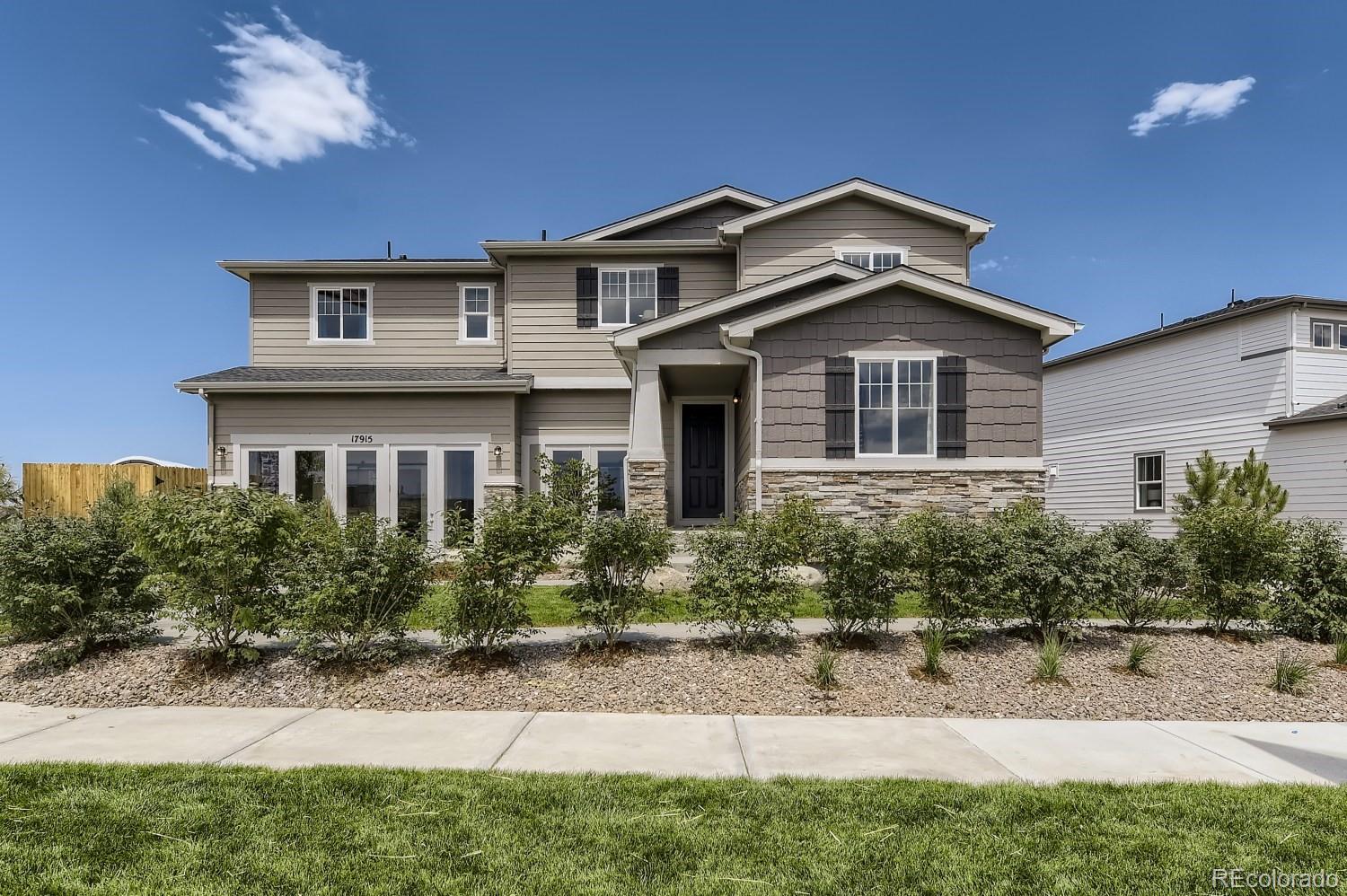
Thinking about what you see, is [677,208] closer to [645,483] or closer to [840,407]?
[840,407]

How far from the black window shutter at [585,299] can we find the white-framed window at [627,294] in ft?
0.40

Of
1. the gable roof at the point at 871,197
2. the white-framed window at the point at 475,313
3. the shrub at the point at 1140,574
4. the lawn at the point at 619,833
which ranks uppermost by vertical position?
the gable roof at the point at 871,197

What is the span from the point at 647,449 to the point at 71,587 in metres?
8.01

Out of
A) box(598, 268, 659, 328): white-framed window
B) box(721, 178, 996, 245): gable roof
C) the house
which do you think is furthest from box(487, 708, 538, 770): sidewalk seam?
box(721, 178, 996, 245): gable roof

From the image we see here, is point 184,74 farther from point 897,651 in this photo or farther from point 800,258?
point 897,651

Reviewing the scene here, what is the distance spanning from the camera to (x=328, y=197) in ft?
50.3

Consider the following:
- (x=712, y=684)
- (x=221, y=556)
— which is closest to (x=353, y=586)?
(x=221, y=556)

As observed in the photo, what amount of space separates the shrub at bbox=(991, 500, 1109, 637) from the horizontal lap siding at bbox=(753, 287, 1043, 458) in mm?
4890

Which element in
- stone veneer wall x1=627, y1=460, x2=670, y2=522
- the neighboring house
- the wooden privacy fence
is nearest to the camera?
stone veneer wall x1=627, y1=460, x2=670, y2=522

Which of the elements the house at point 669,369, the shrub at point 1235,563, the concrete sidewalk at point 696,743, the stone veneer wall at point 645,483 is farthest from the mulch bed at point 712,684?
the stone veneer wall at point 645,483

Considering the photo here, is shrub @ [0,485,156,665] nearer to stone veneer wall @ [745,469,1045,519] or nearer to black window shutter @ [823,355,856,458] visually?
stone veneer wall @ [745,469,1045,519]

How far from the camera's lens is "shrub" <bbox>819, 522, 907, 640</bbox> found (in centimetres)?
681

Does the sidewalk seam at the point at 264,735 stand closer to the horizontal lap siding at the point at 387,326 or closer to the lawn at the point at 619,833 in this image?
the lawn at the point at 619,833

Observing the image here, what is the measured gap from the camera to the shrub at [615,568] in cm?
668
